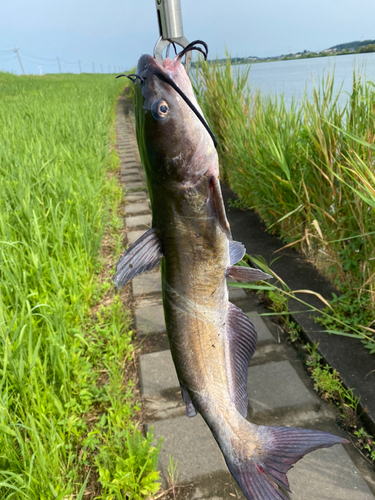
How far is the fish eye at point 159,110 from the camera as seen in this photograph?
3.09 feet

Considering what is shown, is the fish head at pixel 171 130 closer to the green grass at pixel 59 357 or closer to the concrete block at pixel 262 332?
the green grass at pixel 59 357

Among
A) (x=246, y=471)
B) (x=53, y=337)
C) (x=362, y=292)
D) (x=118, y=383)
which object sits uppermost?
(x=246, y=471)

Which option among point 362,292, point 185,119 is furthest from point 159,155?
point 362,292

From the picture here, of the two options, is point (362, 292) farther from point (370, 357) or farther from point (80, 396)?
point (80, 396)

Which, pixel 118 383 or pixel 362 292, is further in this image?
pixel 362 292

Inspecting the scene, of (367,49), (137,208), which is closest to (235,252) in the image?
(367,49)

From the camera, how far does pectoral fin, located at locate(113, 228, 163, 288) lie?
92cm

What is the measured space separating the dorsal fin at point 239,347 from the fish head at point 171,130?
450mm

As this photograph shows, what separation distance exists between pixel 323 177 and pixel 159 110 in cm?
269

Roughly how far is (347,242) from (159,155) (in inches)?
103

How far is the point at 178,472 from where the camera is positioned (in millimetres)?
1969

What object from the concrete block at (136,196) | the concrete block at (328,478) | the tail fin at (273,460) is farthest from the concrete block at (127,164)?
the tail fin at (273,460)

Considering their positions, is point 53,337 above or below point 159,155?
below

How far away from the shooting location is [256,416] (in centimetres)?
227
